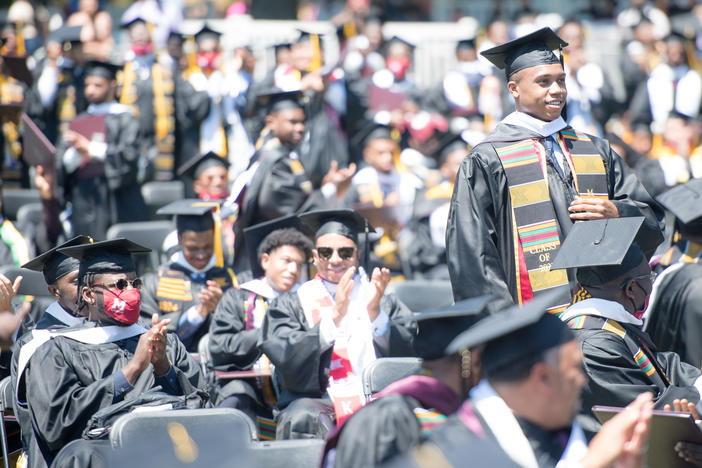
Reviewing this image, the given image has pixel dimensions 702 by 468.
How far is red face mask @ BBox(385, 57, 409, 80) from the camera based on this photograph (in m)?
12.5

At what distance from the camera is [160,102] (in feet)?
36.9

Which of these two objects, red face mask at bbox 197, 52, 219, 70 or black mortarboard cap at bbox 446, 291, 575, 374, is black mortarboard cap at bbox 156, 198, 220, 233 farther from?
red face mask at bbox 197, 52, 219, 70

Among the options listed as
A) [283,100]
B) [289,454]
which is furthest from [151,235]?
[289,454]

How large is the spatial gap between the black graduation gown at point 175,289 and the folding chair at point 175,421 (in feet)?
7.80

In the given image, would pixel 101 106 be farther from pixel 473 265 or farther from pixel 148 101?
pixel 473 265

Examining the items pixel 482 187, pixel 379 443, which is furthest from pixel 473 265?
pixel 379 443

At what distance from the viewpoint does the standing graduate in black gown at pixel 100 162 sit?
9.16m

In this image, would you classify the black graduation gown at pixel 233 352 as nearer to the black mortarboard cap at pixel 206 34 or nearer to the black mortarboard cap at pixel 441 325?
the black mortarboard cap at pixel 441 325

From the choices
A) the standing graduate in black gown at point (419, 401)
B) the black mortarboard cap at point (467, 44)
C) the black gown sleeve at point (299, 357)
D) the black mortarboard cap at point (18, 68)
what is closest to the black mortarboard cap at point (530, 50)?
the black gown sleeve at point (299, 357)

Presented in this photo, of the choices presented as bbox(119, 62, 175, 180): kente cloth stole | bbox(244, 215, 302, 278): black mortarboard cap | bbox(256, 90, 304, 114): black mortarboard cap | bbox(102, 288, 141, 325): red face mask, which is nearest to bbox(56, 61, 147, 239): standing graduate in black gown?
bbox(119, 62, 175, 180): kente cloth stole

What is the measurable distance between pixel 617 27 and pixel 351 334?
1169 centimetres

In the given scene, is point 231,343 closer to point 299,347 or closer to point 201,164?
point 299,347

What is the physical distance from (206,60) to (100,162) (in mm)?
2819

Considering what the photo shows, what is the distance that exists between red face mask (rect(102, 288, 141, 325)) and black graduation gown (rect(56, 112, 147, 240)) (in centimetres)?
468
